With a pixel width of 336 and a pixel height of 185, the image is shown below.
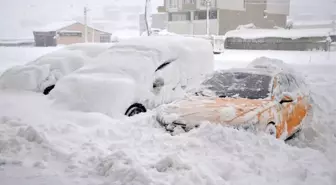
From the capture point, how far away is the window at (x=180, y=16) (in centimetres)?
4517

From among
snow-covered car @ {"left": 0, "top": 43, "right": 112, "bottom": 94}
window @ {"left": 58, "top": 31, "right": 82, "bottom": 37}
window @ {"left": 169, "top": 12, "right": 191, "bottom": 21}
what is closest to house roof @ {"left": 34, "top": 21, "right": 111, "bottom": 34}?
window @ {"left": 58, "top": 31, "right": 82, "bottom": 37}

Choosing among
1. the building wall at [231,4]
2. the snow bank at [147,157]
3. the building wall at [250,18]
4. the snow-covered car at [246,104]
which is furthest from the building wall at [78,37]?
the snow bank at [147,157]

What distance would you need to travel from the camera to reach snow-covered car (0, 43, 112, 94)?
8625 mm

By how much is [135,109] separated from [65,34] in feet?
126

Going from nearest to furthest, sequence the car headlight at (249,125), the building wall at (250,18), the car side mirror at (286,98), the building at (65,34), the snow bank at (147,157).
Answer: the snow bank at (147,157) < the car headlight at (249,125) < the car side mirror at (286,98) < the building at (65,34) < the building wall at (250,18)

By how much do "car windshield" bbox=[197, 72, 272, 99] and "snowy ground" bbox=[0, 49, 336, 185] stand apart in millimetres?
1125

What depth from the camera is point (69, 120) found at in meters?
5.87

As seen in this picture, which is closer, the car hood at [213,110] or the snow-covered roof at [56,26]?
the car hood at [213,110]

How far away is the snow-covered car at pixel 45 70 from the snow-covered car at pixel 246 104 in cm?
425

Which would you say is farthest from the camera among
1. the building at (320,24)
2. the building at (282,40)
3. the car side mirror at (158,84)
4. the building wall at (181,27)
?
the building wall at (181,27)

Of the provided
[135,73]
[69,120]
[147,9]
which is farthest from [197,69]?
[147,9]

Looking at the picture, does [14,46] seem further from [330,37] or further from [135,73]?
[330,37]

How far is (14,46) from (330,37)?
2438 cm

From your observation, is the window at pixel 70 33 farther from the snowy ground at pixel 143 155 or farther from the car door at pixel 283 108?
the car door at pixel 283 108
